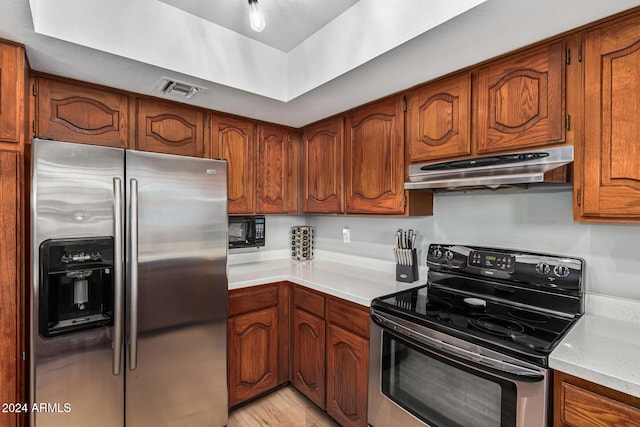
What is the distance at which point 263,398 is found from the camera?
7.61 feet

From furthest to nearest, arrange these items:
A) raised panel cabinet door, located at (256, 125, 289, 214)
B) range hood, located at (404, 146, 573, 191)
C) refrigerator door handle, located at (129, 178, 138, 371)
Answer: raised panel cabinet door, located at (256, 125, 289, 214) < refrigerator door handle, located at (129, 178, 138, 371) < range hood, located at (404, 146, 573, 191)

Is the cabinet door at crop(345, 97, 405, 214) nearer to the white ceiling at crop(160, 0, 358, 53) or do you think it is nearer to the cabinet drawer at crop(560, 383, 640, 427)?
the white ceiling at crop(160, 0, 358, 53)

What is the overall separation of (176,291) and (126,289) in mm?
246

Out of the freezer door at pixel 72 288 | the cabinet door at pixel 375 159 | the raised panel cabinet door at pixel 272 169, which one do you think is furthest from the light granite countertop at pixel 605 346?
the raised panel cabinet door at pixel 272 169

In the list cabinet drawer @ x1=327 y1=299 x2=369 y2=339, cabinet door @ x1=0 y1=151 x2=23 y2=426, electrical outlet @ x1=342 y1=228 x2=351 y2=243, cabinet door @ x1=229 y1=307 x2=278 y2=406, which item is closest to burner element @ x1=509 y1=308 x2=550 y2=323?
cabinet drawer @ x1=327 y1=299 x2=369 y2=339

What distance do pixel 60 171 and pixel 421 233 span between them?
6.84ft

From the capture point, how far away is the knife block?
2.09 meters

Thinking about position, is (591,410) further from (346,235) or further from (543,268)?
(346,235)

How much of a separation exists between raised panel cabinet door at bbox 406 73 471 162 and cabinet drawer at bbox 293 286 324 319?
1.12m

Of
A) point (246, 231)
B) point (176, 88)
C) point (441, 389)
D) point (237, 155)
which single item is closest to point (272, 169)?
point (237, 155)

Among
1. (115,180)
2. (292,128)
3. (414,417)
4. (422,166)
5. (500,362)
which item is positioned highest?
(292,128)

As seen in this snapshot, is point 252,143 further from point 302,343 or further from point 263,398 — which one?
point 263,398

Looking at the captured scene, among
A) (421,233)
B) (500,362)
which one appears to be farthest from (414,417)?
(421,233)

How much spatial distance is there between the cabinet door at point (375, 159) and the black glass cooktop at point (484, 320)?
608mm
